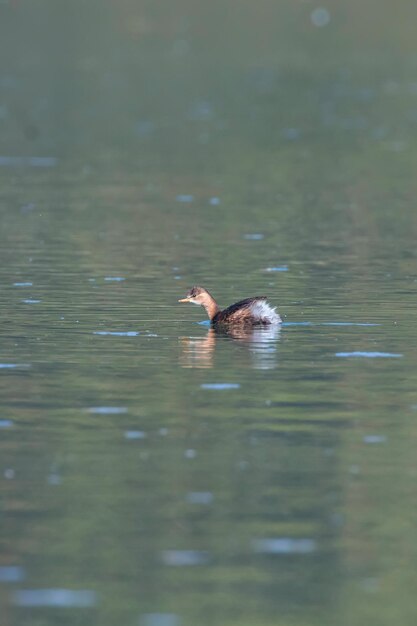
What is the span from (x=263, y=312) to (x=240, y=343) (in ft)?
1.91

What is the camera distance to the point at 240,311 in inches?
765

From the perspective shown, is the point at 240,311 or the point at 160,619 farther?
the point at 240,311

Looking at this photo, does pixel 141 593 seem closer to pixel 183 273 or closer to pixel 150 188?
pixel 183 273

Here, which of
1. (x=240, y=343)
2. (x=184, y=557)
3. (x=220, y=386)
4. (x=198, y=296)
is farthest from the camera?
(x=198, y=296)

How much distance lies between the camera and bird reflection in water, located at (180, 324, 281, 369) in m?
17.2

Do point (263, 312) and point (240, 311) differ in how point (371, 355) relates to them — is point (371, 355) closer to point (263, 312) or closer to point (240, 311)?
point (263, 312)

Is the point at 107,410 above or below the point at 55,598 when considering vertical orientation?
above

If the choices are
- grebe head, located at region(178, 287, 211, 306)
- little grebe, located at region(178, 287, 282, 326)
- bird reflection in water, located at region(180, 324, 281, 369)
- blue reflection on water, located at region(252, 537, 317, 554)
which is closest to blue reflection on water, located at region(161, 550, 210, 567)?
blue reflection on water, located at region(252, 537, 317, 554)

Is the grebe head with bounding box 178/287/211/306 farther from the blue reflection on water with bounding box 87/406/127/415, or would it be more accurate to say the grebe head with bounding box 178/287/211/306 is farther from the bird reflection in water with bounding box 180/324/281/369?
the blue reflection on water with bounding box 87/406/127/415

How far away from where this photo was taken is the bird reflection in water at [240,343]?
1725 centimetres

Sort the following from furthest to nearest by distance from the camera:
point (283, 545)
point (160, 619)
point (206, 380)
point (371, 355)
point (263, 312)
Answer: point (263, 312)
point (371, 355)
point (206, 380)
point (283, 545)
point (160, 619)

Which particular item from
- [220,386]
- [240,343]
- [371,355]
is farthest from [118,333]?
[220,386]

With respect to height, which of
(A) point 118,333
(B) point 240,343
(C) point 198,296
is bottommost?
(B) point 240,343

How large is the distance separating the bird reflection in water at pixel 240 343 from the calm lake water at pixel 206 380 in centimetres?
5
